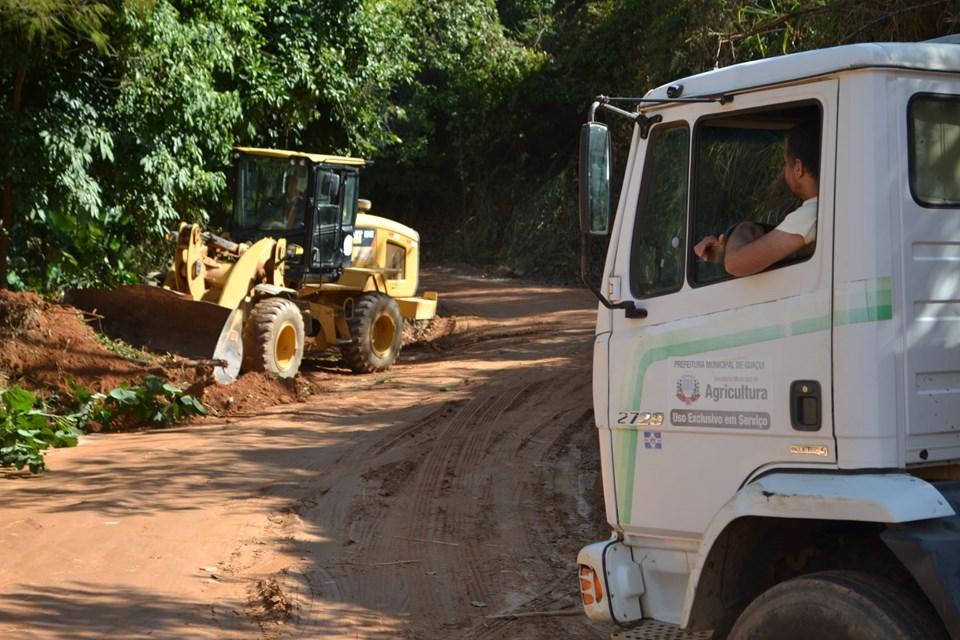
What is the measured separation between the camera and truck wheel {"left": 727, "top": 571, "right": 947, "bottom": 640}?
391cm

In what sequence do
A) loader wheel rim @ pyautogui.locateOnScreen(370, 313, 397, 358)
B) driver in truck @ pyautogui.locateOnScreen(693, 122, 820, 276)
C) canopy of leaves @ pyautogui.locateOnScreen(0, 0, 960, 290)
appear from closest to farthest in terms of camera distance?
driver in truck @ pyautogui.locateOnScreen(693, 122, 820, 276) → canopy of leaves @ pyautogui.locateOnScreen(0, 0, 960, 290) → loader wheel rim @ pyautogui.locateOnScreen(370, 313, 397, 358)

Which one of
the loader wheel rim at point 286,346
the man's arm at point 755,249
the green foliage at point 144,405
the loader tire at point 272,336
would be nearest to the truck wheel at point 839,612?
the man's arm at point 755,249

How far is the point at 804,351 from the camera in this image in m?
4.33

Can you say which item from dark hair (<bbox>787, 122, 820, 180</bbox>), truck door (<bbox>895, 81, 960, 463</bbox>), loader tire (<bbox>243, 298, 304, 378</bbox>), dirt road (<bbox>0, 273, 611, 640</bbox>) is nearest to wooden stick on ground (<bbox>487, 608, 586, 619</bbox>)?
dirt road (<bbox>0, 273, 611, 640</bbox>)

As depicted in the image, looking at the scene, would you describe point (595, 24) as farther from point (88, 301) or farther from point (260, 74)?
point (88, 301)

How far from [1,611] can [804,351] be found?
4.76 m

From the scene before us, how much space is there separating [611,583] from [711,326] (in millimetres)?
1170

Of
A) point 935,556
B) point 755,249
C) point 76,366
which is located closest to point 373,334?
point 76,366

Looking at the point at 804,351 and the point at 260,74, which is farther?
the point at 260,74

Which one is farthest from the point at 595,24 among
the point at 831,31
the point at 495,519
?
the point at 495,519

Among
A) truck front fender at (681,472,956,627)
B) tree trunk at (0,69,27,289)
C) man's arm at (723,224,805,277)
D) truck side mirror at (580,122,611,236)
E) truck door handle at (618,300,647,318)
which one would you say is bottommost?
truck front fender at (681,472,956,627)

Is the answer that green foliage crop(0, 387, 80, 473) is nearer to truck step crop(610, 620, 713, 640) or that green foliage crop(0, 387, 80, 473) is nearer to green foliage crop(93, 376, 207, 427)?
green foliage crop(93, 376, 207, 427)

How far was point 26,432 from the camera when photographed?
1041 cm

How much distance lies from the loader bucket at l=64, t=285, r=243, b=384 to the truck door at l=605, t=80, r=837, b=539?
9.44 m
